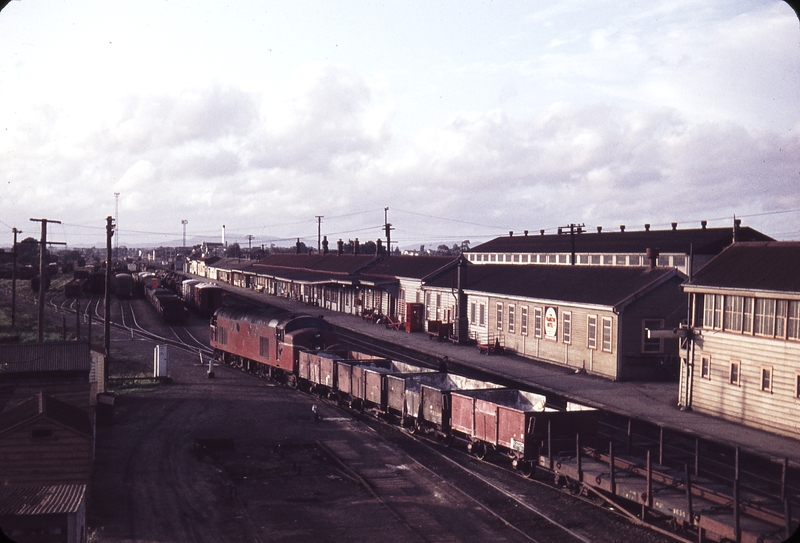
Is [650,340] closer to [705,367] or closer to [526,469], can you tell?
[705,367]

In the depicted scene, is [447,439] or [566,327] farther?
[566,327]

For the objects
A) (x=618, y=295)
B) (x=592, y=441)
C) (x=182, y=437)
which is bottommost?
(x=182, y=437)

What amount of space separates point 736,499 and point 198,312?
61987 millimetres

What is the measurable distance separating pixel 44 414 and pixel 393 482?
893cm

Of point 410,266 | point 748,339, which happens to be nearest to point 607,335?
point 748,339

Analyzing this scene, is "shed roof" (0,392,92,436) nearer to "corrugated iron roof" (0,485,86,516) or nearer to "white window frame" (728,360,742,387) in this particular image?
"corrugated iron roof" (0,485,86,516)

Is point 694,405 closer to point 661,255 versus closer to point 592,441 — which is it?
point 592,441

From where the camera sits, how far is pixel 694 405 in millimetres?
28250

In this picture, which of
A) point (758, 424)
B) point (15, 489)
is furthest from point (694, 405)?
point (15, 489)

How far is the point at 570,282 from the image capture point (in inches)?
1636

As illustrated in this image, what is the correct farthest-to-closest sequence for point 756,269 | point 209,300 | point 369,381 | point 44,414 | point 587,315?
point 209,300 → point 587,315 → point 756,269 → point 369,381 → point 44,414

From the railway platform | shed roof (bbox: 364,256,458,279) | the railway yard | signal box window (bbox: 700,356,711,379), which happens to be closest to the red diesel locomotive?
the railway yard

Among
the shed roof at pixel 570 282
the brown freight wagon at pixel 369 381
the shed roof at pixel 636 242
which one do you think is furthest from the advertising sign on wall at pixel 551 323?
the brown freight wagon at pixel 369 381

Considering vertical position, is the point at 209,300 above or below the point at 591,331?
below
